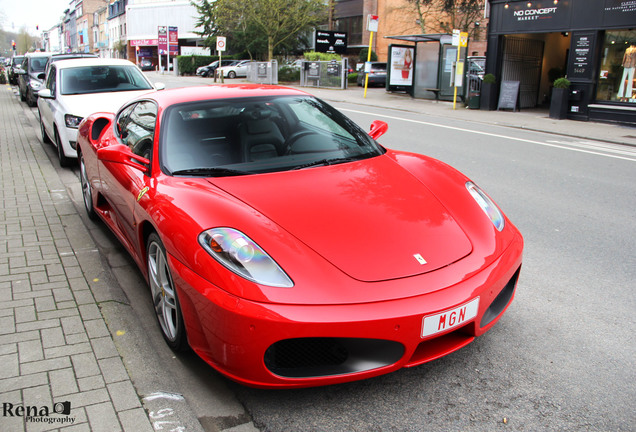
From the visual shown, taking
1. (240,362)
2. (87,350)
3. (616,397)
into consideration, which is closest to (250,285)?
(240,362)

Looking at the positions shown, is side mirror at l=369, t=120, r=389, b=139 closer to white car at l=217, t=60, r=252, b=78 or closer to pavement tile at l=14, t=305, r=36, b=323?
pavement tile at l=14, t=305, r=36, b=323

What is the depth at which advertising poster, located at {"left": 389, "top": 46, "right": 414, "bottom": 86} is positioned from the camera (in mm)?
25156

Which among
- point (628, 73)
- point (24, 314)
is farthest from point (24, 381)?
point (628, 73)

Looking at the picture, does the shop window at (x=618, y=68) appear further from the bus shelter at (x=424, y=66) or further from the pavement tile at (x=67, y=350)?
the pavement tile at (x=67, y=350)

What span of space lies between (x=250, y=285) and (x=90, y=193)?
3684mm

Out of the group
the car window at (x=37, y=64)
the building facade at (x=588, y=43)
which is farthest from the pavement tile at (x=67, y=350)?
the car window at (x=37, y=64)

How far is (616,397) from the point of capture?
104 inches

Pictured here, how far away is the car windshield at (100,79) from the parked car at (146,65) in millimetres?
63805

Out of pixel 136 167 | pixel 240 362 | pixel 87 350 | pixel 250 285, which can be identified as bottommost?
pixel 87 350

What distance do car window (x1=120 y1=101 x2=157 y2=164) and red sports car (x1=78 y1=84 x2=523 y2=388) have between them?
0.02 meters

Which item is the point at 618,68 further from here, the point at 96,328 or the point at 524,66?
the point at 96,328

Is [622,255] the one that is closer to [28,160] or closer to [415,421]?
[415,421]

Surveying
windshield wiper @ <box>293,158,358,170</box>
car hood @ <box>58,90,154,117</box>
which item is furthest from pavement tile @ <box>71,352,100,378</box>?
car hood @ <box>58,90,154,117</box>

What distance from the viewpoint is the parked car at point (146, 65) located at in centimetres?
7000
